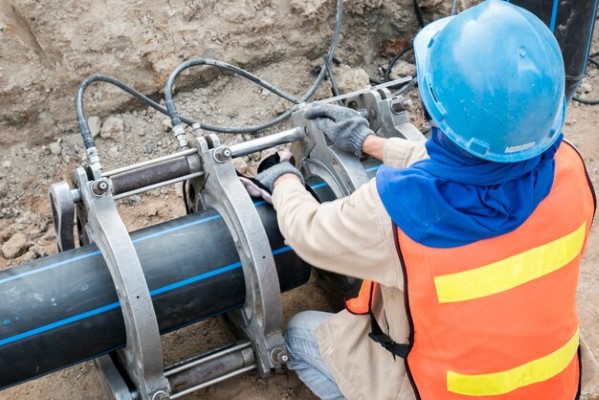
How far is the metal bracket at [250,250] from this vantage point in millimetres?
2457

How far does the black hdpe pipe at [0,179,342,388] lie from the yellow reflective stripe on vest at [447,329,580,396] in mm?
905

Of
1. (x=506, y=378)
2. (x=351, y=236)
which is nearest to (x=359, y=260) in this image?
(x=351, y=236)

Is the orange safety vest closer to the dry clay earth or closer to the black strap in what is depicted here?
the black strap

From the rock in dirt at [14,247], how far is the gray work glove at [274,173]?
60.9 inches

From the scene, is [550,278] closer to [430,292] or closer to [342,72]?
[430,292]

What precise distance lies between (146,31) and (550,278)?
2740mm

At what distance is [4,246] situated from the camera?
341 cm

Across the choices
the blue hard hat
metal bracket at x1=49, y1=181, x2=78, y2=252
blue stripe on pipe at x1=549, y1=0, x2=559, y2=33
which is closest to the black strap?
the blue hard hat

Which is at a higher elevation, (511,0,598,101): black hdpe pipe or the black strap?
(511,0,598,101): black hdpe pipe

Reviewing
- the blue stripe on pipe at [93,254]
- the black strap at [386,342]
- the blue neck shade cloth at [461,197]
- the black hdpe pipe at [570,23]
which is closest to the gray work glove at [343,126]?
the blue stripe on pipe at [93,254]

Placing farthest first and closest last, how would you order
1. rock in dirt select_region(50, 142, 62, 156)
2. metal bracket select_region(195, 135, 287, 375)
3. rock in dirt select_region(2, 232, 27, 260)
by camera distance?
1. rock in dirt select_region(50, 142, 62, 156)
2. rock in dirt select_region(2, 232, 27, 260)
3. metal bracket select_region(195, 135, 287, 375)

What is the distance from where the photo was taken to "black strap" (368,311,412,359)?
2115mm

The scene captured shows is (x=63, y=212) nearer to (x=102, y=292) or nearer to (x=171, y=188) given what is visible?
(x=102, y=292)

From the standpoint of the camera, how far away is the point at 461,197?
1754 millimetres
